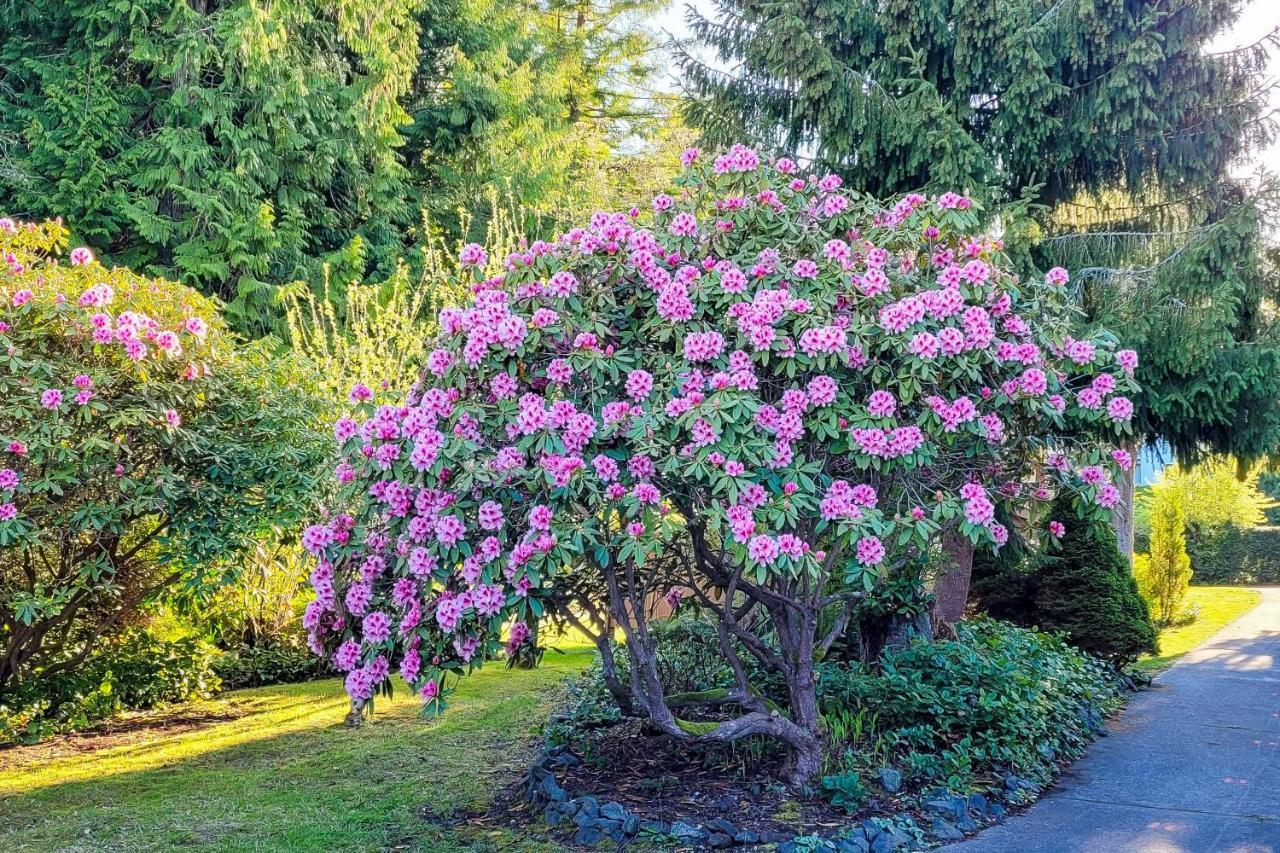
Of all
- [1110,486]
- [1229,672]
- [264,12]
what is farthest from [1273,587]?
[264,12]

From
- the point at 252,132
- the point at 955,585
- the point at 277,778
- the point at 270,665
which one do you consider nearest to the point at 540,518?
the point at 277,778

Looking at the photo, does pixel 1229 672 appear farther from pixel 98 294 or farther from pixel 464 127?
pixel 464 127

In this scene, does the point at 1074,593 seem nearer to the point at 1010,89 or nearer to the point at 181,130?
the point at 1010,89

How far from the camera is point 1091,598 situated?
8156 mm

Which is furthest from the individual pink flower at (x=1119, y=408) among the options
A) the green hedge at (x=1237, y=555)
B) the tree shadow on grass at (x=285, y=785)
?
the green hedge at (x=1237, y=555)

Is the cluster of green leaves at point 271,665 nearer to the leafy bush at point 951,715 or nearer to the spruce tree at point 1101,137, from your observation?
the leafy bush at point 951,715

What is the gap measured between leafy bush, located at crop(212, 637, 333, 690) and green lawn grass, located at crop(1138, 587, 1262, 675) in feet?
23.6

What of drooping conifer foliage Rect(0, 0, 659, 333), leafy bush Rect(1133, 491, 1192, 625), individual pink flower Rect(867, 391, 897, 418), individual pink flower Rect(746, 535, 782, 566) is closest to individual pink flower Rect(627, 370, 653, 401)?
individual pink flower Rect(746, 535, 782, 566)

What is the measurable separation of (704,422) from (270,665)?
21.0 ft

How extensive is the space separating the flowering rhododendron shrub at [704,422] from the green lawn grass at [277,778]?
2.97 ft

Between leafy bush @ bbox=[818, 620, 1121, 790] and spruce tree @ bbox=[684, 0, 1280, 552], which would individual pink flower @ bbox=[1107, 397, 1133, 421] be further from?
spruce tree @ bbox=[684, 0, 1280, 552]

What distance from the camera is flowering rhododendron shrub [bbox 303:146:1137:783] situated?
12.3 feet

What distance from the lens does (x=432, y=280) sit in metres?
8.91

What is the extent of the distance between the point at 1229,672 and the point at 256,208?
10.9 meters
